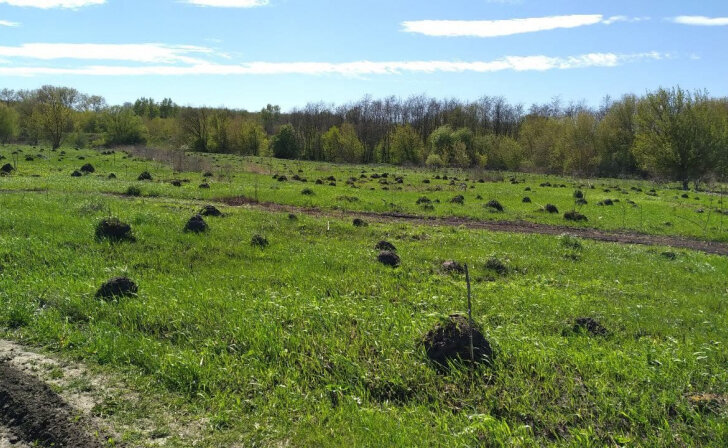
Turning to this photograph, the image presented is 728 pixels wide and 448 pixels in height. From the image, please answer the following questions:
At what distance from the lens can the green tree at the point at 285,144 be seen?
323 feet

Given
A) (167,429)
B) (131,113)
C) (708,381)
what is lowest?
(167,429)

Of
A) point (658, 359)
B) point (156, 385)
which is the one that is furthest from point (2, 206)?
point (658, 359)

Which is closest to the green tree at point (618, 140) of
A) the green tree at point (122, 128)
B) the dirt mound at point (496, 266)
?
the dirt mound at point (496, 266)

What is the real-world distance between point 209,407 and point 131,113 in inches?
4313

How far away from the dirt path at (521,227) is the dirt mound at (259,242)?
26.3ft

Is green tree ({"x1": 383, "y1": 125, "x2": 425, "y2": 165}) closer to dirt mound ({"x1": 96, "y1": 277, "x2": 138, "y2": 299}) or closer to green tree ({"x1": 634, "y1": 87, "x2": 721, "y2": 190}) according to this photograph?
green tree ({"x1": 634, "y1": 87, "x2": 721, "y2": 190})

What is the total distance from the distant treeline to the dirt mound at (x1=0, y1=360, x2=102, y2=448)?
66.4 meters

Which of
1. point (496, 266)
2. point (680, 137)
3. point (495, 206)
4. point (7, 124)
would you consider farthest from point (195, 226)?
point (7, 124)

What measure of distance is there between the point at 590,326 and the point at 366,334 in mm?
4073

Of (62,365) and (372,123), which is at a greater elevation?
(372,123)

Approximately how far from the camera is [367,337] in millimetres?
7012

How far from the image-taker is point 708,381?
5785mm

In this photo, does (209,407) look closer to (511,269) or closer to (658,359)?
(658,359)

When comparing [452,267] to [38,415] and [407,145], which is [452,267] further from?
[407,145]
